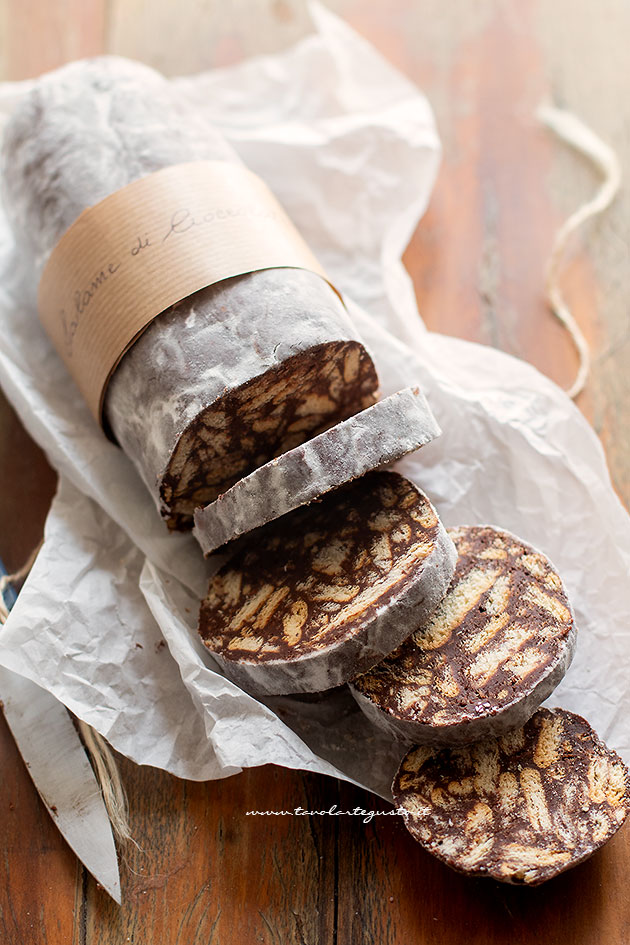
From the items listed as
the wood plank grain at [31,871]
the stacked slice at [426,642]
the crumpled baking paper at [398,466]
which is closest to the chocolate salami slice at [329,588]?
the stacked slice at [426,642]

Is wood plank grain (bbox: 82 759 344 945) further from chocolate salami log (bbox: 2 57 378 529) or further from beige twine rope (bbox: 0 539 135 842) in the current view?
chocolate salami log (bbox: 2 57 378 529)

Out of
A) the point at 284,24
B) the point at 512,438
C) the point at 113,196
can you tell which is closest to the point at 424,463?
the point at 512,438

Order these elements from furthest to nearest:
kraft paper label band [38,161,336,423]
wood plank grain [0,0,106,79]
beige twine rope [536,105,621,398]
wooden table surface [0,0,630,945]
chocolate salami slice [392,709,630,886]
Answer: wood plank grain [0,0,106,79] < beige twine rope [536,105,621,398] < kraft paper label band [38,161,336,423] < wooden table surface [0,0,630,945] < chocolate salami slice [392,709,630,886]

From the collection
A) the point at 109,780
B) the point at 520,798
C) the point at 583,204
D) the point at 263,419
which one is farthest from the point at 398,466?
the point at 583,204

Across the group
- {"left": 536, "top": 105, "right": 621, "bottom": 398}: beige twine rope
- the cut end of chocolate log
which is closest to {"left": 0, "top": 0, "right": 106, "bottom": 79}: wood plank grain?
{"left": 536, "top": 105, "right": 621, "bottom": 398}: beige twine rope

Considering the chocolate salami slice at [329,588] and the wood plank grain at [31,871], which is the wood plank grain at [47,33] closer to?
the chocolate salami slice at [329,588]

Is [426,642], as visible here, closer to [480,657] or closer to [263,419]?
[480,657]
